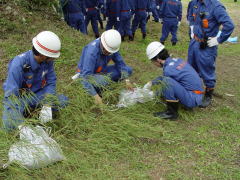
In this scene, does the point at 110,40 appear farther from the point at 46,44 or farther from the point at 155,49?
the point at 46,44

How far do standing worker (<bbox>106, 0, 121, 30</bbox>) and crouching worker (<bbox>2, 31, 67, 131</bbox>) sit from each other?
196 inches

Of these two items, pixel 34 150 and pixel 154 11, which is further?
pixel 154 11

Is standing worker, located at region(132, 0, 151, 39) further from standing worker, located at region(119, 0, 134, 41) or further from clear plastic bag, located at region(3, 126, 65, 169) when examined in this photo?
clear plastic bag, located at region(3, 126, 65, 169)

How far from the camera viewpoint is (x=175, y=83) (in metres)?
3.48

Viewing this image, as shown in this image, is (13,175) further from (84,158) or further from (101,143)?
(101,143)

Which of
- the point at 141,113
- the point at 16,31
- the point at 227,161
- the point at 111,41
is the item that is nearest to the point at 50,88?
the point at 111,41

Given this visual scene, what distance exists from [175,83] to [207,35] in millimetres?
1029

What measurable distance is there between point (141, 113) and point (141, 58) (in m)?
2.46

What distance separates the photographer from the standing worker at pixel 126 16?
768cm

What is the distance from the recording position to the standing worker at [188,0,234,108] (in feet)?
12.4

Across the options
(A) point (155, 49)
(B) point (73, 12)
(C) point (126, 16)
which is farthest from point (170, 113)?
(C) point (126, 16)

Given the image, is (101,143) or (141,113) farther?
(141,113)

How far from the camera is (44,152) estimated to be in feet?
8.06

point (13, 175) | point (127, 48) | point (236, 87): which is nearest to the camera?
point (13, 175)
